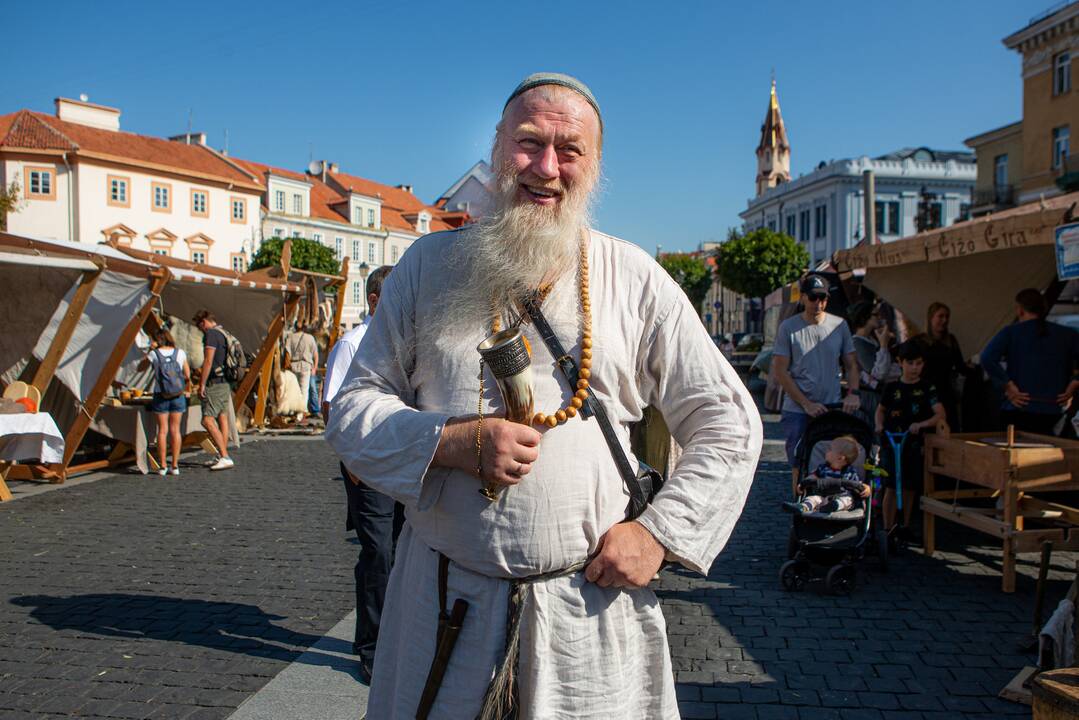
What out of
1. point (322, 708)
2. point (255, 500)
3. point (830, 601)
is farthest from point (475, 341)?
point (255, 500)

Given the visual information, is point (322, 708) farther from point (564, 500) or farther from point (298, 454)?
point (298, 454)

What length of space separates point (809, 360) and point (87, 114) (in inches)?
2082

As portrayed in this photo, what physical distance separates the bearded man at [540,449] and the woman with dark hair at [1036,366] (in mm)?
5726

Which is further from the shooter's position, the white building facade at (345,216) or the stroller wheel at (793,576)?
the white building facade at (345,216)

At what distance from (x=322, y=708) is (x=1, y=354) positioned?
7661 millimetres

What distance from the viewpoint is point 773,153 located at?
97562 mm

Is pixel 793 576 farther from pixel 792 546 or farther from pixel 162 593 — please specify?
pixel 162 593

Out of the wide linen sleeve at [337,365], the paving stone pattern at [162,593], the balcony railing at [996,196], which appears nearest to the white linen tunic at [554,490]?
the paving stone pattern at [162,593]

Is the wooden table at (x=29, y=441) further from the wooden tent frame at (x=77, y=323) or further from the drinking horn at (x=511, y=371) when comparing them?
the drinking horn at (x=511, y=371)

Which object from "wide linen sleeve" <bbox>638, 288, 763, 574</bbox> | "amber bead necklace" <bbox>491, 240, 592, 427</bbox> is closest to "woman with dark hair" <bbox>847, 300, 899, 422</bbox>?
"wide linen sleeve" <bbox>638, 288, 763, 574</bbox>

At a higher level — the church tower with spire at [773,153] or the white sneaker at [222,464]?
the church tower with spire at [773,153]

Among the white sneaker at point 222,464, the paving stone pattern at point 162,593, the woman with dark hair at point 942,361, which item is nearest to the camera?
the paving stone pattern at point 162,593

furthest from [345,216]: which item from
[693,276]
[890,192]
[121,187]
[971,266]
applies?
[971,266]

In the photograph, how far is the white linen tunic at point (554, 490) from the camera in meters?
1.63
